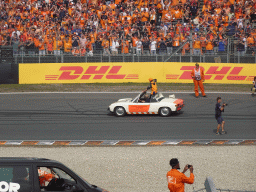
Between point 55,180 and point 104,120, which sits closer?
point 55,180

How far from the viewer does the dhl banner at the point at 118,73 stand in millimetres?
25438

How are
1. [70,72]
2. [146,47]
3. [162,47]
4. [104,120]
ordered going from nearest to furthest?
[104,120] < [162,47] < [146,47] < [70,72]

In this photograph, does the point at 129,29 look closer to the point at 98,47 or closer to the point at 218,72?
the point at 98,47

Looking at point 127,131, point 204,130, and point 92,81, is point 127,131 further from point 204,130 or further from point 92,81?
point 92,81

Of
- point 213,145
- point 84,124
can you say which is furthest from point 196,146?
point 84,124

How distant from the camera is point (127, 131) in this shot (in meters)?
15.8

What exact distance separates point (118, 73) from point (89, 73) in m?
1.75

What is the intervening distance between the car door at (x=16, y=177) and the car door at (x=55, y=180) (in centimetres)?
13

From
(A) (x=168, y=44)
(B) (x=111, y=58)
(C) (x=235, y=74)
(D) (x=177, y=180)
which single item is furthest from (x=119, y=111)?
(D) (x=177, y=180)

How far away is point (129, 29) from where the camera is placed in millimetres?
26969

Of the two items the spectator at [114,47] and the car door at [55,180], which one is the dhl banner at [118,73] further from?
the car door at [55,180]

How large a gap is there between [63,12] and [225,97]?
509 inches

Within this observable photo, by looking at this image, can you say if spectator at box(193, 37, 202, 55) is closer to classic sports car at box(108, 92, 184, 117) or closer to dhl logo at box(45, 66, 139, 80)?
dhl logo at box(45, 66, 139, 80)

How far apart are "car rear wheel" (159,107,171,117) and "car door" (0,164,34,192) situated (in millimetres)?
12046
